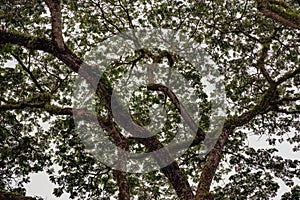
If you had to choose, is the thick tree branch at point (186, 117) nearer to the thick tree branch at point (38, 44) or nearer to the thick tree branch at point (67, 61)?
the thick tree branch at point (67, 61)

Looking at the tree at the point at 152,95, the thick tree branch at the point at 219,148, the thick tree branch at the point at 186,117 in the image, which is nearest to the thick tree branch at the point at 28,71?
the tree at the point at 152,95

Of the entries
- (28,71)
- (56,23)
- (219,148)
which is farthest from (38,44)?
(219,148)

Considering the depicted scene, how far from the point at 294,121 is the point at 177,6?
15.2 ft

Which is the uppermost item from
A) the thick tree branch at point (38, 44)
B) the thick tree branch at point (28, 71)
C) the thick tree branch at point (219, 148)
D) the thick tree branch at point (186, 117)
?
the thick tree branch at point (28, 71)

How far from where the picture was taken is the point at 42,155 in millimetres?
10141

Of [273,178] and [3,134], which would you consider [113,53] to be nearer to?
[3,134]

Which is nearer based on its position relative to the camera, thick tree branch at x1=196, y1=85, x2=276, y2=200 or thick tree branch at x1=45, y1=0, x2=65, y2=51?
thick tree branch at x1=196, y1=85, x2=276, y2=200

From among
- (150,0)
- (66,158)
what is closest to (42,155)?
(66,158)

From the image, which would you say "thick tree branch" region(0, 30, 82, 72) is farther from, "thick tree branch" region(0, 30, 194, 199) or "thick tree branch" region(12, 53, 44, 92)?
"thick tree branch" region(12, 53, 44, 92)

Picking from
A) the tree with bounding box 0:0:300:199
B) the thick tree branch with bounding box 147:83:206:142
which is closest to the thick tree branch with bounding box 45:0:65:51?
the tree with bounding box 0:0:300:199

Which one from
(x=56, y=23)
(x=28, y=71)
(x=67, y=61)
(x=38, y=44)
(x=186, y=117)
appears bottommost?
(x=186, y=117)

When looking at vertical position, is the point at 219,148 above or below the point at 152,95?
below

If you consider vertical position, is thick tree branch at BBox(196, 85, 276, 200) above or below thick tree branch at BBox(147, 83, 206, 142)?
below

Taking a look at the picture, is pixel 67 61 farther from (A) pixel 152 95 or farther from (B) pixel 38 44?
(A) pixel 152 95
